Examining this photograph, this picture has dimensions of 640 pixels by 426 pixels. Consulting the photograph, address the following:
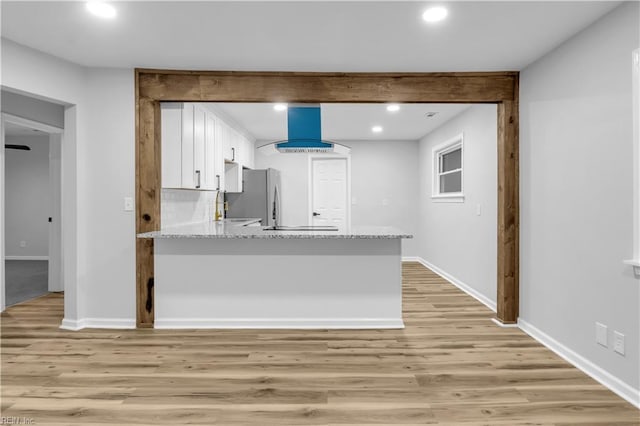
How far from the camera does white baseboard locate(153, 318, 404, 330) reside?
348 centimetres

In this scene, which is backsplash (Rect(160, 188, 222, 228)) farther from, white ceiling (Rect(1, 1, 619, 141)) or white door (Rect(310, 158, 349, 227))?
white door (Rect(310, 158, 349, 227))

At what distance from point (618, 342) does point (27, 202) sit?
919 cm

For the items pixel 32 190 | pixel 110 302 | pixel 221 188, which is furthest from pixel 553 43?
pixel 32 190

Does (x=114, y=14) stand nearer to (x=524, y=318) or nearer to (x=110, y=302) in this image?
(x=110, y=302)

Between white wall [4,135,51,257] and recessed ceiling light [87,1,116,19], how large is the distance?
642cm

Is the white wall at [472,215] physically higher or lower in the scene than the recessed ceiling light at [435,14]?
lower

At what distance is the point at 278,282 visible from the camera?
3502 mm

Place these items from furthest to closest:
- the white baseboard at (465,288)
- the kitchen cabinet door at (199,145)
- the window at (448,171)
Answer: the window at (448,171) < the white baseboard at (465,288) < the kitchen cabinet door at (199,145)

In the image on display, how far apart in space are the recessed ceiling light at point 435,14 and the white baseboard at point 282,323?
7.98 ft

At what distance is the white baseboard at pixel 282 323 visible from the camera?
3.48 meters

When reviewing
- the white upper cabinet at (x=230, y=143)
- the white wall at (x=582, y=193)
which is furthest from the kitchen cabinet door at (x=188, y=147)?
the white wall at (x=582, y=193)

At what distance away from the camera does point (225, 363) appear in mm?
2729

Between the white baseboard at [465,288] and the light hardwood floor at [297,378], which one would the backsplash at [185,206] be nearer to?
the light hardwood floor at [297,378]

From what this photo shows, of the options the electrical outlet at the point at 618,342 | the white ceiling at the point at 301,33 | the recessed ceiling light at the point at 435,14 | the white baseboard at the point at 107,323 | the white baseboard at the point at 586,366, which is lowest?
the white baseboard at the point at 586,366
